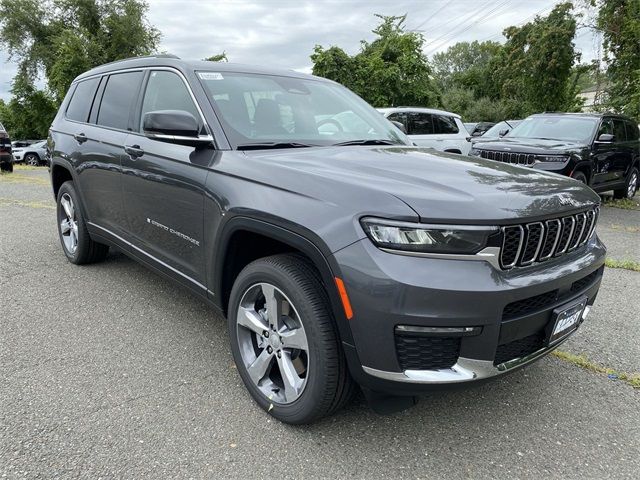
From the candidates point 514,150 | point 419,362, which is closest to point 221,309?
point 419,362

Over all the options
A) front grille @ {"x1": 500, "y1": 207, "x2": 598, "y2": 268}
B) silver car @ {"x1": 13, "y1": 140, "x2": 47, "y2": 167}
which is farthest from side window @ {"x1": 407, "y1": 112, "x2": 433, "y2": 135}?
silver car @ {"x1": 13, "y1": 140, "x2": 47, "y2": 167}

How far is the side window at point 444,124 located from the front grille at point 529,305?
10198 mm

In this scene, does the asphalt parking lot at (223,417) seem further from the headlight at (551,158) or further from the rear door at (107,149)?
the headlight at (551,158)

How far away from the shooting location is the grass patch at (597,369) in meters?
3.04

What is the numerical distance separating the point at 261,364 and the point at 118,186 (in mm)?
2006

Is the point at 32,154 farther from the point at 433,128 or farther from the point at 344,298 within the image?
the point at 344,298

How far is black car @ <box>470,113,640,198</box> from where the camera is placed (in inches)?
336

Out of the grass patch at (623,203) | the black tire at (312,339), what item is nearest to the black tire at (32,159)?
the grass patch at (623,203)

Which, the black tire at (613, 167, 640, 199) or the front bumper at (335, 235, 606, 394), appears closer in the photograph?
the front bumper at (335, 235, 606, 394)

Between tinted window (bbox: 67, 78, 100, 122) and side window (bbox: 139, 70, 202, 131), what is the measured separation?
47.8 inches

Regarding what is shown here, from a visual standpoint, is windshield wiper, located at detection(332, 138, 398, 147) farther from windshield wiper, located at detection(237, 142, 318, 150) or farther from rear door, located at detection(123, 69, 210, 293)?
rear door, located at detection(123, 69, 210, 293)

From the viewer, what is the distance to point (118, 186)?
12.5 feet

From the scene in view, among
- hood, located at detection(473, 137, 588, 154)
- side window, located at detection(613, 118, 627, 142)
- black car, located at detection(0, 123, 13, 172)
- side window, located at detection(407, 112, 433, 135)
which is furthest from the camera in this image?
black car, located at detection(0, 123, 13, 172)

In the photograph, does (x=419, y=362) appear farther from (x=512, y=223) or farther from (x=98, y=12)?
(x=98, y=12)
